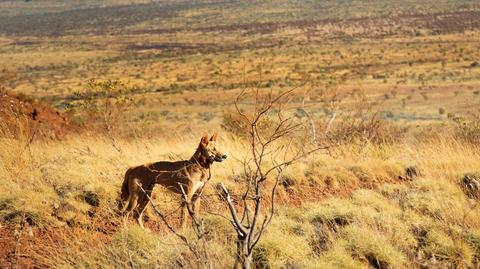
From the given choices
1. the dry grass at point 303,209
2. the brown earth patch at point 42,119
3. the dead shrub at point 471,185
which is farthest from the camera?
the brown earth patch at point 42,119

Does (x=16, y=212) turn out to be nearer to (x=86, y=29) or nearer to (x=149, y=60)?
(x=149, y=60)

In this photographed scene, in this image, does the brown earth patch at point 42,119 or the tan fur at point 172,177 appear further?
the brown earth patch at point 42,119

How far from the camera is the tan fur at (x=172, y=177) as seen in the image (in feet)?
17.8

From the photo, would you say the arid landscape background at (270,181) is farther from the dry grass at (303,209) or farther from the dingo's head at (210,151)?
the dingo's head at (210,151)

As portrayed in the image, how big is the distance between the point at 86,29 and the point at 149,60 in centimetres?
5034

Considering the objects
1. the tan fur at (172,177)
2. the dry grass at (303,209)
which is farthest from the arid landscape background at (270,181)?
the tan fur at (172,177)

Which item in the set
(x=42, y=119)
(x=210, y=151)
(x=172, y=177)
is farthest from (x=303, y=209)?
(x=42, y=119)

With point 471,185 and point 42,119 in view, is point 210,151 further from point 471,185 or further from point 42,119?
point 42,119

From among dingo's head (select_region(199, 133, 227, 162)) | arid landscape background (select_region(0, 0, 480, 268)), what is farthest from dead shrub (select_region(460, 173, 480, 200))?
dingo's head (select_region(199, 133, 227, 162))

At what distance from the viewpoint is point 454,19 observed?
257 ft

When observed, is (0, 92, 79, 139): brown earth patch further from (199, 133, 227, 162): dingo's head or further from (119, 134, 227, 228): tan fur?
(199, 133, 227, 162): dingo's head

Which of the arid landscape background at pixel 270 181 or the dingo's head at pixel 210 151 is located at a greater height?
the dingo's head at pixel 210 151

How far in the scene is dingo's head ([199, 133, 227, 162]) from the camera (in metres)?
5.43

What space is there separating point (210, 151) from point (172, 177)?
454 mm
